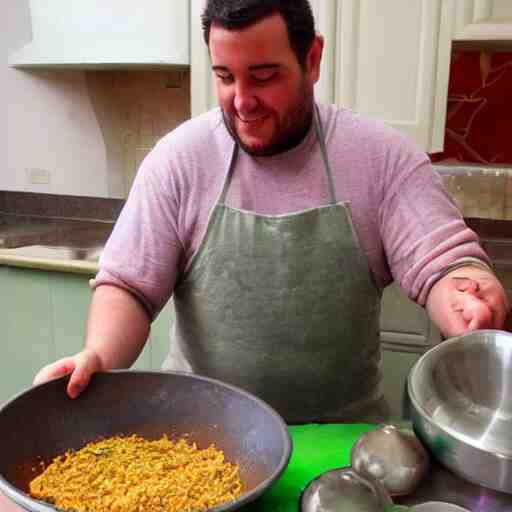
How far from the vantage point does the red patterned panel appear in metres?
2.04

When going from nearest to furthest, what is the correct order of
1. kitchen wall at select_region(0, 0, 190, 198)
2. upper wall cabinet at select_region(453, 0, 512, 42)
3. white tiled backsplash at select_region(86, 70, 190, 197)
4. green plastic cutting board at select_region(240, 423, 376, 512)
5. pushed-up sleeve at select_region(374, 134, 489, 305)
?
green plastic cutting board at select_region(240, 423, 376, 512) < pushed-up sleeve at select_region(374, 134, 489, 305) < upper wall cabinet at select_region(453, 0, 512, 42) < kitchen wall at select_region(0, 0, 190, 198) < white tiled backsplash at select_region(86, 70, 190, 197)

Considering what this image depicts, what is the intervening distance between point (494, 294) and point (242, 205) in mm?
412

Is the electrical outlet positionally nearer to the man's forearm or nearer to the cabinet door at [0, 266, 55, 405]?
the cabinet door at [0, 266, 55, 405]

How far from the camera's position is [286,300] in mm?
1032

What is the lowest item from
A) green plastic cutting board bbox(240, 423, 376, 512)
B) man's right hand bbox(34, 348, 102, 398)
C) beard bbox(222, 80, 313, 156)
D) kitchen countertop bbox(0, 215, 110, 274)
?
kitchen countertop bbox(0, 215, 110, 274)

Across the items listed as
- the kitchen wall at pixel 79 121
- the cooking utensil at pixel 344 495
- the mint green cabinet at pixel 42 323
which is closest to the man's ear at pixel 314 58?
the cooking utensil at pixel 344 495

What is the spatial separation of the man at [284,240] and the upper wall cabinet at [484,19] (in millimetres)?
776

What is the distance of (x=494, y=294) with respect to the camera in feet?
2.88

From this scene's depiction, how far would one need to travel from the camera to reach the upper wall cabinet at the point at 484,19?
64.7 inches

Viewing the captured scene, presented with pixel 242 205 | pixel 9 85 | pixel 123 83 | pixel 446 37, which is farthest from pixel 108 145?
→ pixel 242 205

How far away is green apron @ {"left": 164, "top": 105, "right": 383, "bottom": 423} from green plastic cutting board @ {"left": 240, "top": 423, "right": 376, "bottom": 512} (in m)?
0.18

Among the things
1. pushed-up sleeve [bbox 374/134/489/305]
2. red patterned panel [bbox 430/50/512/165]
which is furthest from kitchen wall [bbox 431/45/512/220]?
pushed-up sleeve [bbox 374/134/489/305]

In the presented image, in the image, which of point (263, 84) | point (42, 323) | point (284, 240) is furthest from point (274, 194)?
point (42, 323)

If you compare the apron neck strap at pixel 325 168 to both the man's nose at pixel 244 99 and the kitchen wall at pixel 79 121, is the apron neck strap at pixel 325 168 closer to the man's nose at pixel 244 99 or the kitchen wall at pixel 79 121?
the man's nose at pixel 244 99
